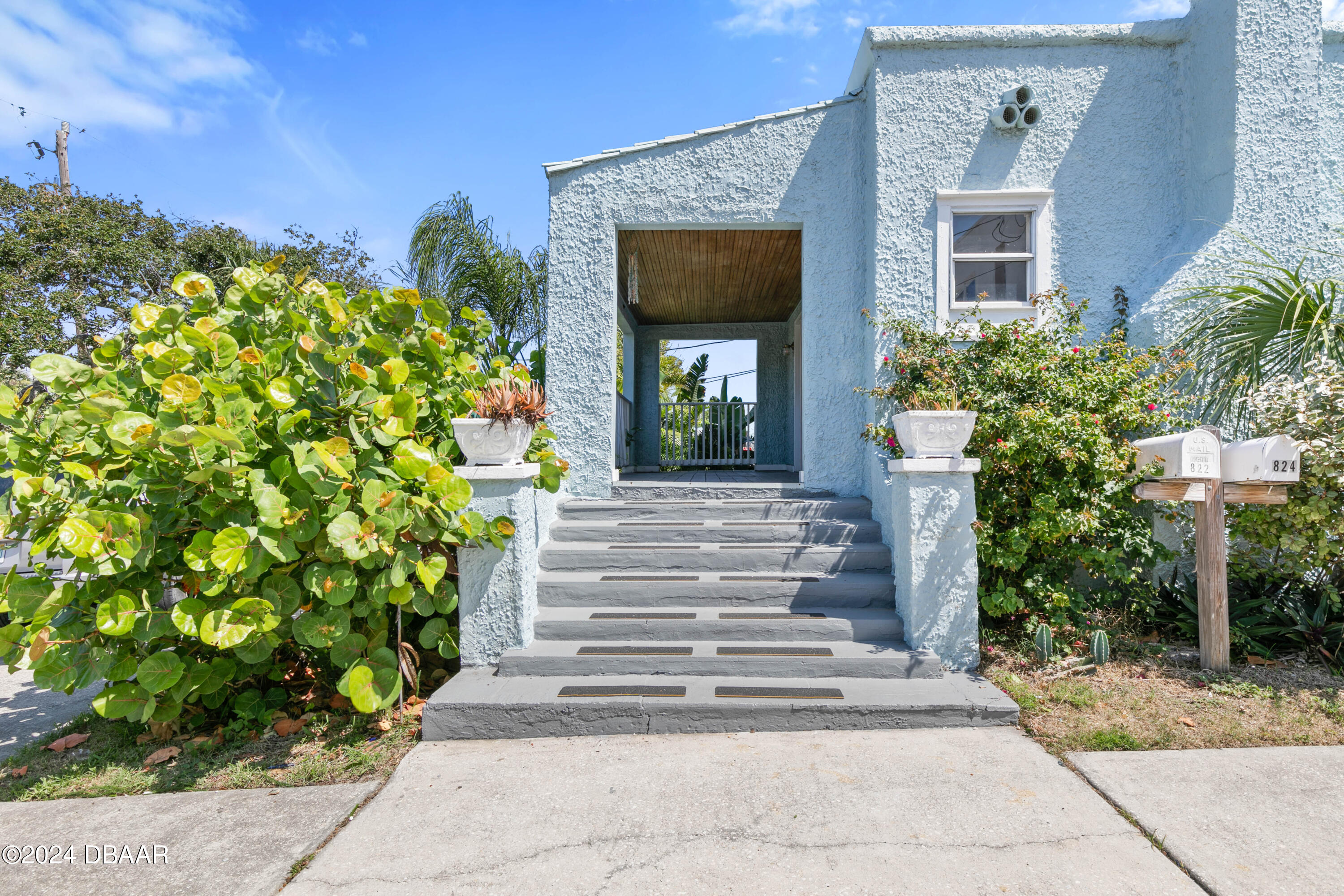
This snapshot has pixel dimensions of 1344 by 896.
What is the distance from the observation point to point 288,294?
3699mm

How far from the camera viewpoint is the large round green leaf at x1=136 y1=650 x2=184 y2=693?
331 centimetres

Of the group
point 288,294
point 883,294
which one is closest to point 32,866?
point 288,294

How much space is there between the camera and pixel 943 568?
13.7 feet

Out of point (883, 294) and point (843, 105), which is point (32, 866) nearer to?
point (883, 294)

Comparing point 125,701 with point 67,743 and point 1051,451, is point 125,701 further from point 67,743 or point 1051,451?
point 1051,451

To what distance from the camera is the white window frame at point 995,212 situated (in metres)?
5.59

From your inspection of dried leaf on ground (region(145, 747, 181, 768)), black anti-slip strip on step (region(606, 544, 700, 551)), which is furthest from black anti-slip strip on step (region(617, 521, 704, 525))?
dried leaf on ground (region(145, 747, 181, 768))

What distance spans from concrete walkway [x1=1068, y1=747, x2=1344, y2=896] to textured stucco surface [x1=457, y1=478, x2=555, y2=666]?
3249mm

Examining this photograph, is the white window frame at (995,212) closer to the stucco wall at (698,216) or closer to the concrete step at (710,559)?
the stucco wall at (698,216)

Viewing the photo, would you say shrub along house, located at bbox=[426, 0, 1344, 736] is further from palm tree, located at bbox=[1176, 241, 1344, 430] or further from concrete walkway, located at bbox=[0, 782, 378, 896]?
concrete walkway, located at bbox=[0, 782, 378, 896]

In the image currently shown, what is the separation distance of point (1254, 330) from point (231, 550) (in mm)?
6837

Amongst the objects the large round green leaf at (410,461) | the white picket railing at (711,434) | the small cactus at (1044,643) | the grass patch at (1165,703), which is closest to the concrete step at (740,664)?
the grass patch at (1165,703)

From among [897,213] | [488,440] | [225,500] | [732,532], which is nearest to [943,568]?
[732,532]

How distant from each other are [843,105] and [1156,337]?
3427 mm
